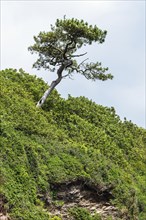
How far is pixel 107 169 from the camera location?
86.4ft

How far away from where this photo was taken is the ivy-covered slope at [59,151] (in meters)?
20.1

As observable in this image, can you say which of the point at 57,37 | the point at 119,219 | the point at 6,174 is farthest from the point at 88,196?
the point at 57,37

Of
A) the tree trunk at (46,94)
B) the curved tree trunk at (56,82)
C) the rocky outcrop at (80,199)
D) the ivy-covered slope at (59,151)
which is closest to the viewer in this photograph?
the ivy-covered slope at (59,151)

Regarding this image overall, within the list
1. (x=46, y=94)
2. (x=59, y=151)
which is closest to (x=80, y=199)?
(x=59, y=151)

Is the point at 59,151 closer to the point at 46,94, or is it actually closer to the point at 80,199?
the point at 80,199

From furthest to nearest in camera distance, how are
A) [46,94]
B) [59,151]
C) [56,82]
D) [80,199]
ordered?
1. [56,82]
2. [46,94]
3. [59,151]
4. [80,199]

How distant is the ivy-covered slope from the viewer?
20.1 metres

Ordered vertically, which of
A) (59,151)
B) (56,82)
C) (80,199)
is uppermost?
(56,82)

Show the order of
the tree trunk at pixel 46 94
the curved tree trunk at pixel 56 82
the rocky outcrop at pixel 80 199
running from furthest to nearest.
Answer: the curved tree trunk at pixel 56 82 < the tree trunk at pixel 46 94 < the rocky outcrop at pixel 80 199

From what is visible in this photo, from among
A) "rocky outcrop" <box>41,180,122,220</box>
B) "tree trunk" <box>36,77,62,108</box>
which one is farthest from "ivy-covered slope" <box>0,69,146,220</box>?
"tree trunk" <box>36,77,62,108</box>

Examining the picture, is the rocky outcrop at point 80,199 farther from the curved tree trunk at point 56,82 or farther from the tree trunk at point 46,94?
the curved tree trunk at point 56,82

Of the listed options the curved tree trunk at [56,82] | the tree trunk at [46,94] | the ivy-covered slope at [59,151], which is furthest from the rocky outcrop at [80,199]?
the curved tree trunk at [56,82]

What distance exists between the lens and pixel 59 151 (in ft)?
81.3

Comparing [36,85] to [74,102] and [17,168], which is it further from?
[17,168]
